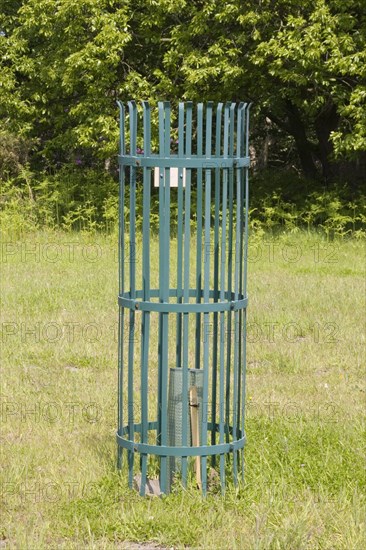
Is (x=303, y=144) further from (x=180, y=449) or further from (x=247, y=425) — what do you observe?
(x=180, y=449)

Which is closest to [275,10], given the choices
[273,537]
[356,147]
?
[356,147]

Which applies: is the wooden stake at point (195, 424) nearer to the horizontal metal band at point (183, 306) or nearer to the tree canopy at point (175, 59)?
the horizontal metal band at point (183, 306)

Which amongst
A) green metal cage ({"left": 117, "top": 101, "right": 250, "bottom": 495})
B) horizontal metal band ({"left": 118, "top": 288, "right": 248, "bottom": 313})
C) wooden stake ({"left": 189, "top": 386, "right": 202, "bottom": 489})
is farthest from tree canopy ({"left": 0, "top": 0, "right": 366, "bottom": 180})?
wooden stake ({"left": 189, "top": 386, "right": 202, "bottom": 489})

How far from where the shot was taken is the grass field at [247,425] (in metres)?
4.61

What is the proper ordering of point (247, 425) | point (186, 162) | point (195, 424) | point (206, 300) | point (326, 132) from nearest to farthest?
point (186, 162)
point (206, 300)
point (195, 424)
point (247, 425)
point (326, 132)

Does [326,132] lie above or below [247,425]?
above

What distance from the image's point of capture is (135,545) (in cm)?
453

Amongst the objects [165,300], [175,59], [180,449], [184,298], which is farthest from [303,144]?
[180,449]

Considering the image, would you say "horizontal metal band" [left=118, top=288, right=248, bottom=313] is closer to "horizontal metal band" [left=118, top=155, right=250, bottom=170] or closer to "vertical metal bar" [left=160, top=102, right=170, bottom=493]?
"vertical metal bar" [left=160, top=102, right=170, bottom=493]

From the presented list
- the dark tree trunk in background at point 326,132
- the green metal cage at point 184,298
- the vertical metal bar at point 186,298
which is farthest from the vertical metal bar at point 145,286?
the dark tree trunk in background at point 326,132

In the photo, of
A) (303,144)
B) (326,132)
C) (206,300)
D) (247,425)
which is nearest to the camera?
(206,300)

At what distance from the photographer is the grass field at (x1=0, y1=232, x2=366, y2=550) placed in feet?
15.1

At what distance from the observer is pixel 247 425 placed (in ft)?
19.9

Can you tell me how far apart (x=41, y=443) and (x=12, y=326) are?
11.4 feet
